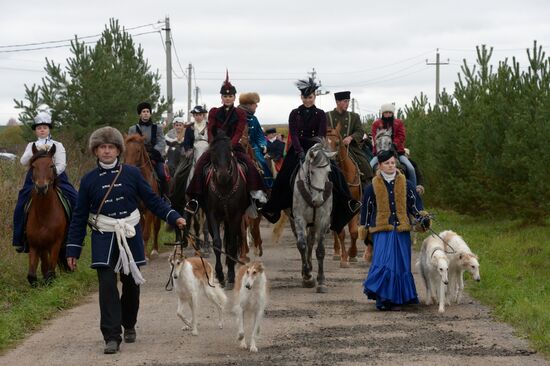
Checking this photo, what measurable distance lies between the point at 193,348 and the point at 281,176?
5.55 metres

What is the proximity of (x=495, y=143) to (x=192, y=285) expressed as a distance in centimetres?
1321

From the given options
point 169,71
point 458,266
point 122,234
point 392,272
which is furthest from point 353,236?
point 169,71

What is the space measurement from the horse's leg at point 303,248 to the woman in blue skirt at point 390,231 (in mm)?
1758

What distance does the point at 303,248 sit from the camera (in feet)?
47.4

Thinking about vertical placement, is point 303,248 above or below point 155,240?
above

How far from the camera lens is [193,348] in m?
9.91

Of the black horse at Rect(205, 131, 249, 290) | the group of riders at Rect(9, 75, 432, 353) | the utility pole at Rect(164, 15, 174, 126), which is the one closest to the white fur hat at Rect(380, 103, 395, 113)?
the group of riders at Rect(9, 75, 432, 353)

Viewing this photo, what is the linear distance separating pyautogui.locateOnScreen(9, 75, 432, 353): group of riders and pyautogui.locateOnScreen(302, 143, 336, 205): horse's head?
0.36m

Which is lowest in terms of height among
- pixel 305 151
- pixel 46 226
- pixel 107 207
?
pixel 46 226

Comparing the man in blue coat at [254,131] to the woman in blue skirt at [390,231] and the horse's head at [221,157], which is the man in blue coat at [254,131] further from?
the woman in blue skirt at [390,231]

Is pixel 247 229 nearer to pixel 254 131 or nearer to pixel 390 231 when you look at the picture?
pixel 254 131

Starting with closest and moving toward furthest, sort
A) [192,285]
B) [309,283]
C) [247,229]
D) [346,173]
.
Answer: [192,285]
[309,283]
[346,173]
[247,229]

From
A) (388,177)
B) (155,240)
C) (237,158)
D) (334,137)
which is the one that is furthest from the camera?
(155,240)

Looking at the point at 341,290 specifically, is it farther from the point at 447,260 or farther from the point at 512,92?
the point at 512,92
